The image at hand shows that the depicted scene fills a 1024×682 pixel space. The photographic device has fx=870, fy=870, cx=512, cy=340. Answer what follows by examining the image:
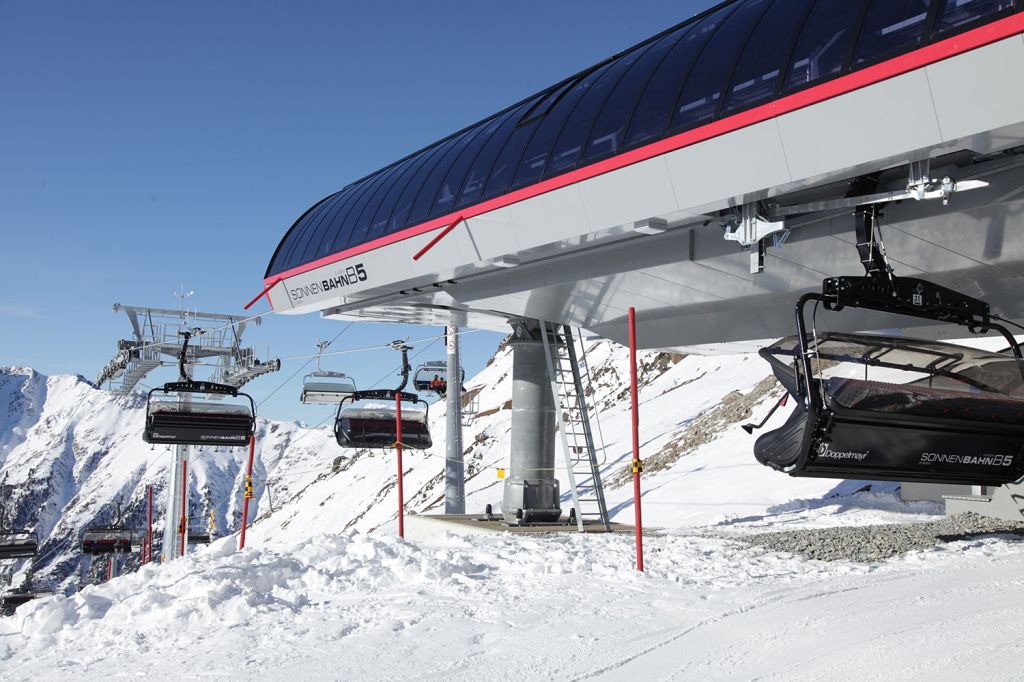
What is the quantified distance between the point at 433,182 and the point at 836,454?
8.87 metres

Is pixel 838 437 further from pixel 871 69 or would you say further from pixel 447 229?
pixel 447 229

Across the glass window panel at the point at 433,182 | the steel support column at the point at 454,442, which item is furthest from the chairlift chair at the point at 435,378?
the glass window panel at the point at 433,182

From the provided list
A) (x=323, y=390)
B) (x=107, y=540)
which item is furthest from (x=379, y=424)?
(x=107, y=540)

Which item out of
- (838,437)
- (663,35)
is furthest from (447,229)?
(838,437)

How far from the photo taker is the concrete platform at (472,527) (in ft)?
48.8

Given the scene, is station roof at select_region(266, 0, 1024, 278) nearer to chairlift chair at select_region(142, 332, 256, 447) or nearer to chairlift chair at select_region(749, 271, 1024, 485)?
chairlift chair at select_region(749, 271, 1024, 485)

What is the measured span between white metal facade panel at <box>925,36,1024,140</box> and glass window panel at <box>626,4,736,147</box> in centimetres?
318

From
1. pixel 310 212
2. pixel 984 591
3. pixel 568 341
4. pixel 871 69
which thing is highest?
pixel 310 212

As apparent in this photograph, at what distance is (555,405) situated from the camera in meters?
15.9

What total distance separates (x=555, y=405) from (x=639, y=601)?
8.07 metres

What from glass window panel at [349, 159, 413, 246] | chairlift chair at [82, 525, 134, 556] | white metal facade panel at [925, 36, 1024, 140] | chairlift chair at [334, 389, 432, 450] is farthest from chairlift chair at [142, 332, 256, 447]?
chairlift chair at [82, 525, 134, 556]

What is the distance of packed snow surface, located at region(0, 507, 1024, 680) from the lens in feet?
19.6

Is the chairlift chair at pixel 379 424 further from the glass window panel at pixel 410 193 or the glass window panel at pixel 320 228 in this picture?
the glass window panel at pixel 410 193

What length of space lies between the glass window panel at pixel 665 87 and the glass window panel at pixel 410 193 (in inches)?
197
